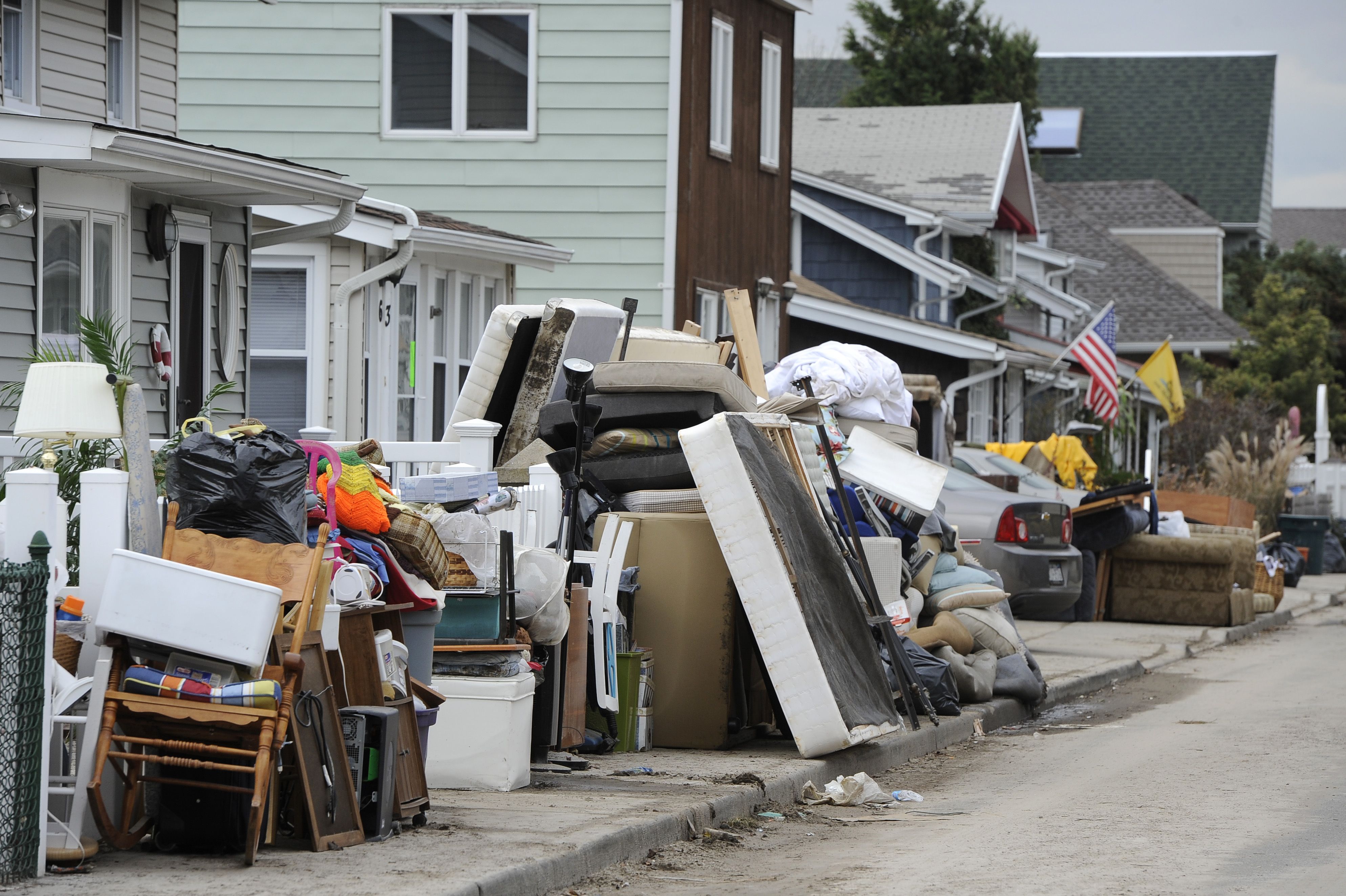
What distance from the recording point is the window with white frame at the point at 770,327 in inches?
848

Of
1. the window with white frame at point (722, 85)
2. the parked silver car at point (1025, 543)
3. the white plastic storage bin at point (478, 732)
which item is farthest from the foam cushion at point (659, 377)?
the window with white frame at point (722, 85)

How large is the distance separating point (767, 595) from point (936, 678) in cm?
248

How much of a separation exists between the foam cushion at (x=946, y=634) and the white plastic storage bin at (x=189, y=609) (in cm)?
597

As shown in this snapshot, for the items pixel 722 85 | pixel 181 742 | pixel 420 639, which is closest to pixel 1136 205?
pixel 722 85

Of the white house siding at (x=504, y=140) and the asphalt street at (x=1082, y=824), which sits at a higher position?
the white house siding at (x=504, y=140)

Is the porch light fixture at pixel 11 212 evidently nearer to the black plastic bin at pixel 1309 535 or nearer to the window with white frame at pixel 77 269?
the window with white frame at pixel 77 269

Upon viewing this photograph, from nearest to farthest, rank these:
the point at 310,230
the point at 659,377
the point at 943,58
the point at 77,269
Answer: the point at 659,377
the point at 77,269
the point at 310,230
the point at 943,58

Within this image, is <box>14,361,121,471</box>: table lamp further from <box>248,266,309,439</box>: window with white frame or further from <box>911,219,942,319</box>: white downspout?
<box>911,219,942,319</box>: white downspout

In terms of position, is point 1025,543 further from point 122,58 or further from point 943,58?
point 943,58

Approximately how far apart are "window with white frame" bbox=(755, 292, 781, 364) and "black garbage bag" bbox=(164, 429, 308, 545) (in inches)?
595

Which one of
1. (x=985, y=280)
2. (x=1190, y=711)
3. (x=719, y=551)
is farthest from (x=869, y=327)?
(x=719, y=551)

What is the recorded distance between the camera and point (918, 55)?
43.5 metres

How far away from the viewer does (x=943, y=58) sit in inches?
1710

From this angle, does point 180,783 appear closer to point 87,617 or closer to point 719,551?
point 87,617
